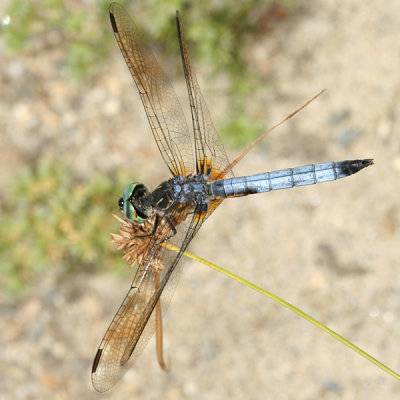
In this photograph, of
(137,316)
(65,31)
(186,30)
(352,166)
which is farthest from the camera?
(65,31)

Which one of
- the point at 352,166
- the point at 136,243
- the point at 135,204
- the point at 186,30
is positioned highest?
the point at 186,30

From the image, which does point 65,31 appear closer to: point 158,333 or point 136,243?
point 136,243

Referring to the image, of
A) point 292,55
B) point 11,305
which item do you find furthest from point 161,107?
point 11,305

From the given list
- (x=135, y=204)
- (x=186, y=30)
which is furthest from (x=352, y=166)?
(x=186, y=30)

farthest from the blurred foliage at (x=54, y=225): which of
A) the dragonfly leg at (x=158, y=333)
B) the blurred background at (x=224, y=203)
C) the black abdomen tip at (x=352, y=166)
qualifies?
the black abdomen tip at (x=352, y=166)

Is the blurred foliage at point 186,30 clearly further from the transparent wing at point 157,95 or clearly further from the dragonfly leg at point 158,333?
the dragonfly leg at point 158,333
